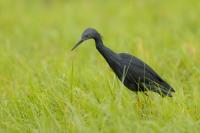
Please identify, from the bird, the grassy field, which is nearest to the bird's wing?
the bird

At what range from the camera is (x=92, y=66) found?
687 cm

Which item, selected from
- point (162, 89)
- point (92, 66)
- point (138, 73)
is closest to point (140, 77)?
point (138, 73)

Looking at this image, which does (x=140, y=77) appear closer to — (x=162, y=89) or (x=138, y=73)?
(x=138, y=73)

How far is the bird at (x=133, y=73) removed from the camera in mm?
5316

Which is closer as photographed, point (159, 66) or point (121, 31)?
point (159, 66)

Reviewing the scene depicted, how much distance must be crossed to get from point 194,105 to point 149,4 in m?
5.18

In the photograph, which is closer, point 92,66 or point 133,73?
point 133,73

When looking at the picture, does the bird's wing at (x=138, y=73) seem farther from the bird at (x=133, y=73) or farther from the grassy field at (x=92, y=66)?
the grassy field at (x=92, y=66)

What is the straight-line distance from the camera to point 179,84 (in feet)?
20.1

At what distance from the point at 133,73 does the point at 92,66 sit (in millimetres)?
1444

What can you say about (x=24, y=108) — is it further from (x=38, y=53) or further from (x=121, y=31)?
(x=121, y=31)

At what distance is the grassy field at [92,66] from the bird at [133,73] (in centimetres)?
8

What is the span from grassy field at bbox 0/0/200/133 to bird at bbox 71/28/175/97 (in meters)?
0.08

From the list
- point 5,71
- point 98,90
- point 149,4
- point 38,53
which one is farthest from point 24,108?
point 149,4
